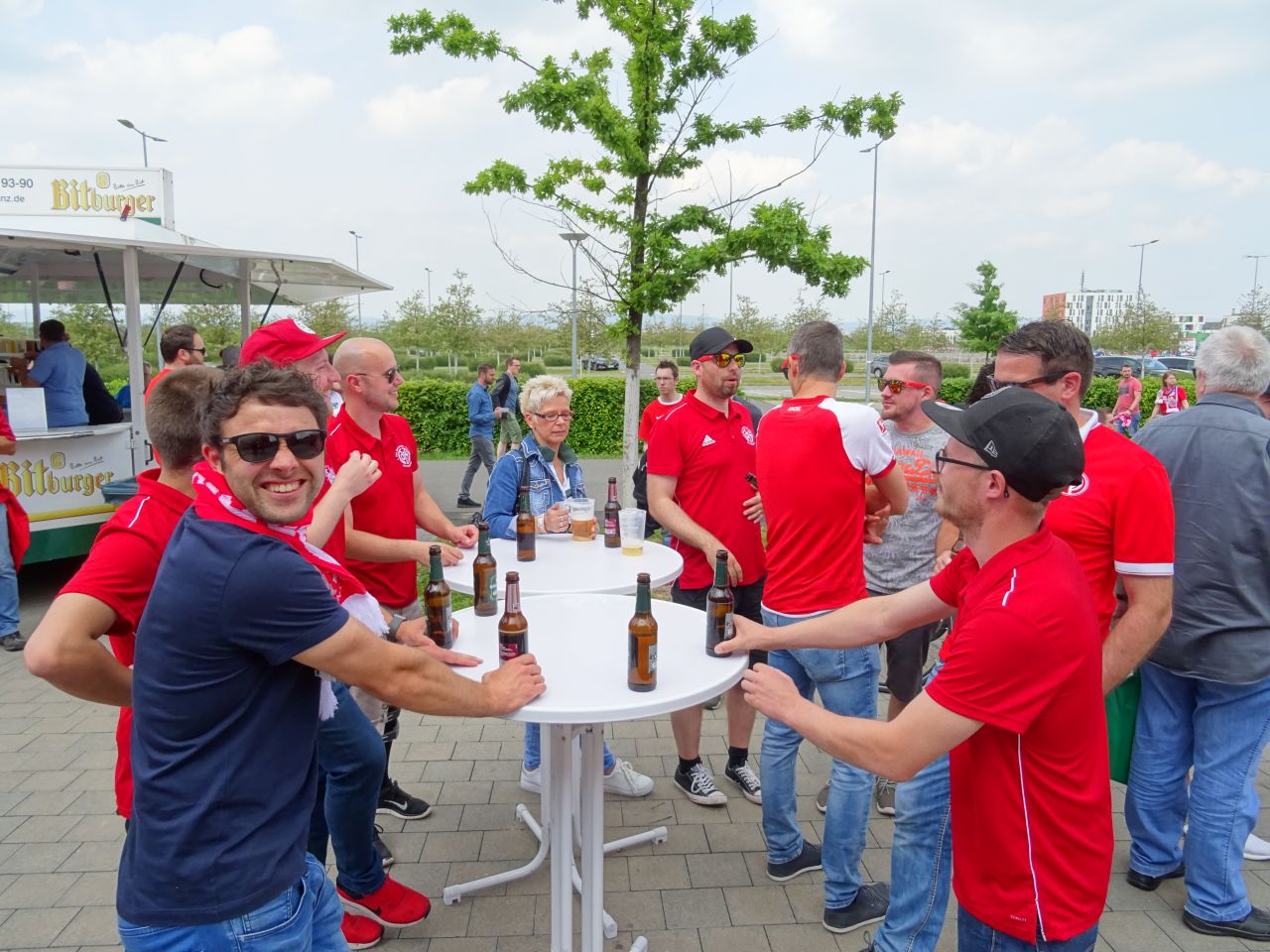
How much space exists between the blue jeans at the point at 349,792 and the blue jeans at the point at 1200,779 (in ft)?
9.72

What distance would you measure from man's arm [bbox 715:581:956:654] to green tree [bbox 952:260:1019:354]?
112 ft

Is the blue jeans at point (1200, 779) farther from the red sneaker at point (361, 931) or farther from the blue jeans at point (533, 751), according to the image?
the red sneaker at point (361, 931)

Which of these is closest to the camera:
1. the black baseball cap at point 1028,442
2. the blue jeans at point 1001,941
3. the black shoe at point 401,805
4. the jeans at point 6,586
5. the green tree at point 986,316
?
the black baseball cap at point 1028,442

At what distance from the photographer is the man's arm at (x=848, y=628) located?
2.34 meters

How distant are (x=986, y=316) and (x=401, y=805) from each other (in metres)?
35.3

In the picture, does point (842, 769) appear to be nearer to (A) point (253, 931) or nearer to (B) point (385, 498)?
(A) point (253, 931)

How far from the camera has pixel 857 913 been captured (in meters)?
2.92

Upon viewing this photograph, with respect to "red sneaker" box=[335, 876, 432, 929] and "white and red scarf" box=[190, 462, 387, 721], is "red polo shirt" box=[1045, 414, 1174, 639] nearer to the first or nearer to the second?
"white and red scarf" box=[190, 462, 387, 721]

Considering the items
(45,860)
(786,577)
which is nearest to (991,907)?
(786,577)

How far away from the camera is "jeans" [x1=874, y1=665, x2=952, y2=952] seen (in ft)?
8.04

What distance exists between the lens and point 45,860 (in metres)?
3.31

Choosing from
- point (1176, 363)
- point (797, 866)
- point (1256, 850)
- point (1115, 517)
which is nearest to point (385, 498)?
point (797, 866)

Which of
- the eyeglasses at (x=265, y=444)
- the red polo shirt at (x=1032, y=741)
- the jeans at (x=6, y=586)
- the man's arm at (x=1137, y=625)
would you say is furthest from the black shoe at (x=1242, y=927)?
the jeans at (x=6, y=586)

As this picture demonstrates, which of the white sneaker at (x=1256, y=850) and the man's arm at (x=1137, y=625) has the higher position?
the man's arm at (x=1137, y=625)
